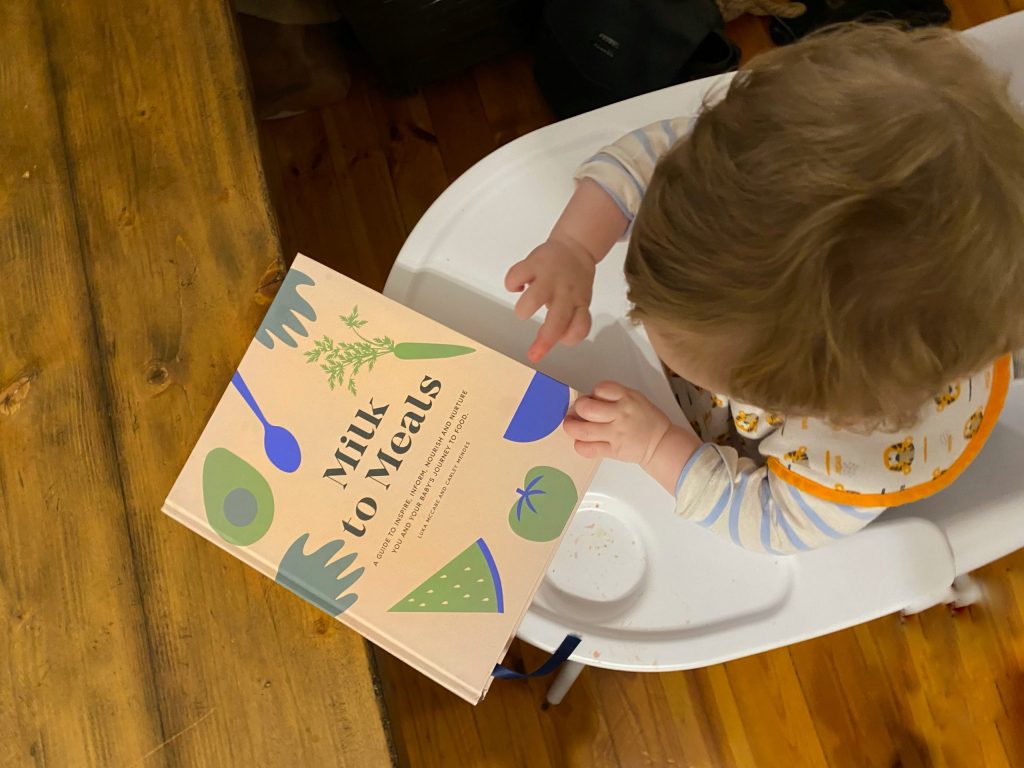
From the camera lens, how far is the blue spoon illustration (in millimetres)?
456

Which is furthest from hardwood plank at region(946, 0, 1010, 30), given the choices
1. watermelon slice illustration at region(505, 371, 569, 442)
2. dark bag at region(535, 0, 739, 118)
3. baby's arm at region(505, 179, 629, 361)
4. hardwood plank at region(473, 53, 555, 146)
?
watermelon slice illustration at region(505, 371, 569, 442)

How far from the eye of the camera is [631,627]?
1.66ft

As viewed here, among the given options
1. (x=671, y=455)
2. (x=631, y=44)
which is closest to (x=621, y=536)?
(x=671, y=455)

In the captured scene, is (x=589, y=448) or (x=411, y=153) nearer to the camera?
(x=589, y=448)

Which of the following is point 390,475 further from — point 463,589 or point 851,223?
point 851,223

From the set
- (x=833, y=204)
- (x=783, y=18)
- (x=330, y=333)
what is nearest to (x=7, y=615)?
(x=330, y=333)

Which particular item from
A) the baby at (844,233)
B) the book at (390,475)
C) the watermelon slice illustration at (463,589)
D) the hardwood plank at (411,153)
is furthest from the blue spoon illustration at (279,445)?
the hardwood plank at (411,153)

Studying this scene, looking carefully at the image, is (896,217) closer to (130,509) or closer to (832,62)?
(832,62)

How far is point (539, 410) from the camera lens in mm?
485

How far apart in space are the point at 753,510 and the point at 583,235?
22 cm

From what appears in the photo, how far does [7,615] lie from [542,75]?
0.84 meters

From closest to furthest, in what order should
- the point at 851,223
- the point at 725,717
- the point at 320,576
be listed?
the point at 851,223, the point at 320,576, the point at 725,717

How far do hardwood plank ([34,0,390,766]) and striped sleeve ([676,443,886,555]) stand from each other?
0.23m

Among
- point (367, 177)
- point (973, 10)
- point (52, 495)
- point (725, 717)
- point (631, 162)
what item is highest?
point (973, 10)
